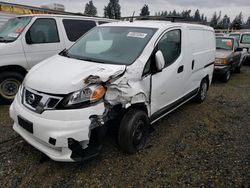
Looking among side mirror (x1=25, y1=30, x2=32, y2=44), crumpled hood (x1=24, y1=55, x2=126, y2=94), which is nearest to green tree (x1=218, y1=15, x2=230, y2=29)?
side mirror (x1=25, y1=30, x2=32, y2=44)

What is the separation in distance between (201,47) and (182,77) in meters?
1.15

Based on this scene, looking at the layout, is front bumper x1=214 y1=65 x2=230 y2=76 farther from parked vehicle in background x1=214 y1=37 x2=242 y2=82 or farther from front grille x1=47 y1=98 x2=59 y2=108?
front grille x1=47 y1=98 x2=59 y2=108

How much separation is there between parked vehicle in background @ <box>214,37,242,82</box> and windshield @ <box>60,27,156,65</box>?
4.83 metres

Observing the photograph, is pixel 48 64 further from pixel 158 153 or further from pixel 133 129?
pixel 158 153

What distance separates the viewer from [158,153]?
2973 mm

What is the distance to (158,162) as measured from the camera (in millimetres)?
2771

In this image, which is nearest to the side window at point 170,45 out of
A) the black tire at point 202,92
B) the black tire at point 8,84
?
the black tire at point 202,92

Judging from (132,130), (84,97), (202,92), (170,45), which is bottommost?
(202,92)

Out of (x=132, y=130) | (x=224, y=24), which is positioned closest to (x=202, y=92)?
(x=132, y=130)

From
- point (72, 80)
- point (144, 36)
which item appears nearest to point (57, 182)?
point (72, 80)

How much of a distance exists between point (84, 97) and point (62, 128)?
409mm

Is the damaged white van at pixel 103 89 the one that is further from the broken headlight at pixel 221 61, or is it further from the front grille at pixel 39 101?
the broken headlight at pixel 221 61

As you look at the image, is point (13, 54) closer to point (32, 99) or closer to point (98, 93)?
point (32, 99)

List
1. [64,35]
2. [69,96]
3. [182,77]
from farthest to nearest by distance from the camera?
[64,35], [182,77], [69,96]
